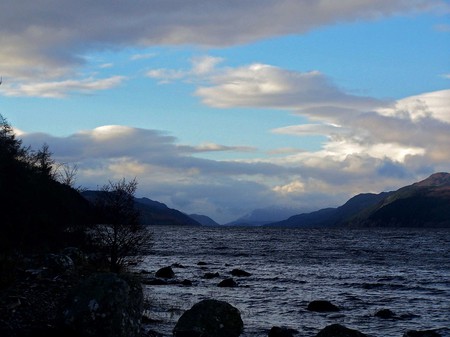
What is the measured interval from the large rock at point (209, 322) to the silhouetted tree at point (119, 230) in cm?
949

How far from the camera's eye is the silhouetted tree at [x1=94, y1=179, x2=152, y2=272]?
34994mm

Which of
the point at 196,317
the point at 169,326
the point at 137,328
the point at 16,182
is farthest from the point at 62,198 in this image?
the point at 137,328

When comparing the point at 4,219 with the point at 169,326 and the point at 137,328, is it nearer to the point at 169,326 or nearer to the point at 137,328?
the point at 169,326

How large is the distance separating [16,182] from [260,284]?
24.5 metres

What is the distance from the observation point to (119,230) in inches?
1399

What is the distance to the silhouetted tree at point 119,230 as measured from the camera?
35.0 metres

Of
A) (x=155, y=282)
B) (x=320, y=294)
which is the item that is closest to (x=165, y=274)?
(x=155, y=282)

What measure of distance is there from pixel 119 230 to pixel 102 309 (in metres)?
18.1

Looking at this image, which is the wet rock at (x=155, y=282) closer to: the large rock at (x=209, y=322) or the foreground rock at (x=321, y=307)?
the foreground rock at (x=321, y=307)

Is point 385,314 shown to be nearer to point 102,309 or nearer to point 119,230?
point 119,230

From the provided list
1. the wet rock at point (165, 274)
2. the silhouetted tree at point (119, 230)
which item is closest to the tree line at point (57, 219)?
the silhouetted tree at point (119, 230)

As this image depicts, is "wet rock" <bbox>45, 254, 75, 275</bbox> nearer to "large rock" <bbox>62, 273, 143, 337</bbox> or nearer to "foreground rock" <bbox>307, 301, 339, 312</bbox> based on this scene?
"large rock" <bbox>62, 273, 143, 337</bbox>

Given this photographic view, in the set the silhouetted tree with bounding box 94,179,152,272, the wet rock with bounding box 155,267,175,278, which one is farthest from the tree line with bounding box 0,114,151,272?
the wet rock with bounding box 155,267,175,278

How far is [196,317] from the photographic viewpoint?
24875mm
